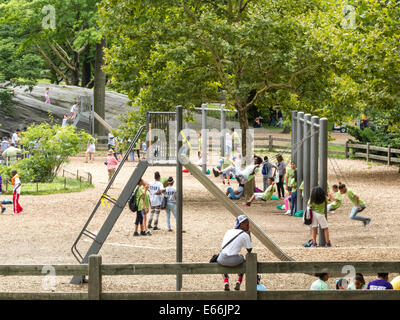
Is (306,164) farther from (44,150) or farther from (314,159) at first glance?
(44,150)

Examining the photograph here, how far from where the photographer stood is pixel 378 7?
1712cm

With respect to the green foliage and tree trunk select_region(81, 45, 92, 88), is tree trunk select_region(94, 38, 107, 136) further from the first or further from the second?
the green foliage

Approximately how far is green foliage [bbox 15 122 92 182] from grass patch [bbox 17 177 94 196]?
55 centimetres

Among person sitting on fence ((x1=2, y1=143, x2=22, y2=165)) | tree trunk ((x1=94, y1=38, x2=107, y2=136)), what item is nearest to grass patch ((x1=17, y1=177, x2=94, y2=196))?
person sitting on fence ((x1=2, y1=143, x2=22, y2=165))

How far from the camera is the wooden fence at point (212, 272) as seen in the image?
10.5 metres

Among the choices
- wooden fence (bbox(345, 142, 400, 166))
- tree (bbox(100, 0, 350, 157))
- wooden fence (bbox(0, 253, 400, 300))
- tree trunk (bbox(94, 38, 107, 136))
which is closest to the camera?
wooden fence (bbox(0, 253, 400, 300))

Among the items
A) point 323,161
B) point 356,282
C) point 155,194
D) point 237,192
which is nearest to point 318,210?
point 323,161

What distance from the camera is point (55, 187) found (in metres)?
27.9

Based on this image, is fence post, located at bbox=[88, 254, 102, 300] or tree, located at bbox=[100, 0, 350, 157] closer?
fence post, located at bbox=[88, 254, 102, 300]

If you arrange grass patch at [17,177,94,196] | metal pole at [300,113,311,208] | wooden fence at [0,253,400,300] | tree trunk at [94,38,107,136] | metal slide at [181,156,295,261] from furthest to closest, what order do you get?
1. tree trunk at [94,38,107,136]
2. grass patch at [17,177,94,196]
3. metal pole at [300,113,311,208]
4. metal slide at [181,156,295,261]
5. wooden fence at [0,253,400,300]

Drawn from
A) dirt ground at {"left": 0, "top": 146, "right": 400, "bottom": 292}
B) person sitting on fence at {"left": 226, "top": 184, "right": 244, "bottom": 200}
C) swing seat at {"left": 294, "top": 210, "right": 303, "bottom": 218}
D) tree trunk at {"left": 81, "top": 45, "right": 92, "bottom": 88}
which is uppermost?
tree trunk at {"left": 81, "top": 45, "right": 92, "bottom": 88}

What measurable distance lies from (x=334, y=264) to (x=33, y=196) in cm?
1738

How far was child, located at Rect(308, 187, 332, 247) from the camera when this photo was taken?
53.1 ft

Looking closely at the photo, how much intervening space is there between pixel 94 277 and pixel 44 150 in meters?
18.6
